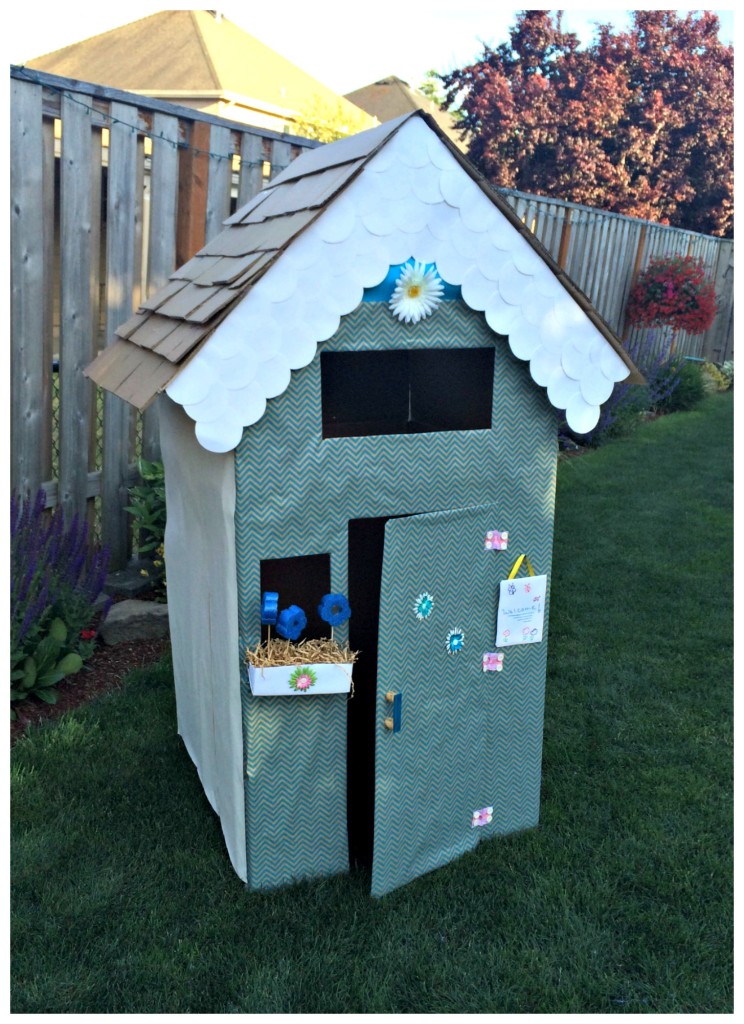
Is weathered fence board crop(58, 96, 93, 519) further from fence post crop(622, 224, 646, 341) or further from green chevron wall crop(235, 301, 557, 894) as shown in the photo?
fence post crop(622, 224, 646, 341)

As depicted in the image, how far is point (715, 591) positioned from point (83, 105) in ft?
14.7

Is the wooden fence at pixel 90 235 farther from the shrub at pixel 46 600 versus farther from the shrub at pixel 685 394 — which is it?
the shrub at pixel 685 394

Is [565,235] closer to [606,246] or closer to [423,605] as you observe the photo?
[606,246]

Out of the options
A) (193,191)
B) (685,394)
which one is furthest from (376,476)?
(685,394)

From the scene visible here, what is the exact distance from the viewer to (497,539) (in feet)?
9.47

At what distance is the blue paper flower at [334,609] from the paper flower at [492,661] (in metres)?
0.56

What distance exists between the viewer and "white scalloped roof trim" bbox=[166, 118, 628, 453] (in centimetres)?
239

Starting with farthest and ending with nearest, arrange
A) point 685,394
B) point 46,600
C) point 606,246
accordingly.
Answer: point 685,394, point 606,246, point 46,600

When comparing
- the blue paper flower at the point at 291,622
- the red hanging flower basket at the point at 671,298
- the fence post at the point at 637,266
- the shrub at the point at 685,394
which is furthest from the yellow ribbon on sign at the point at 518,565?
the fence post at the point at 637,266

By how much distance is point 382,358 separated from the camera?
105 inches

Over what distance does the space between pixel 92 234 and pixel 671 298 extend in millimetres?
8666

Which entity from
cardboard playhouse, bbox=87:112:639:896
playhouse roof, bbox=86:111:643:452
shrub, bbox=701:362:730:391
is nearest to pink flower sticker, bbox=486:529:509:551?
cardboard playhouse, bbox=87:112:639:896

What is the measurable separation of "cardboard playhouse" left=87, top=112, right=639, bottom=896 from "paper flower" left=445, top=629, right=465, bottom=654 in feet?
0.04

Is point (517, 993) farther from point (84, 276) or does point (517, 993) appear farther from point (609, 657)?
point (84, 276)
